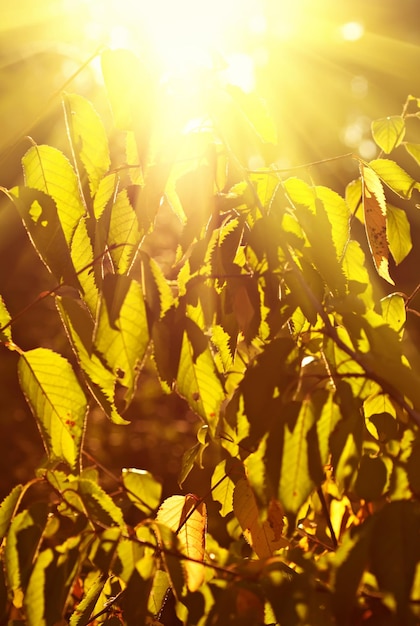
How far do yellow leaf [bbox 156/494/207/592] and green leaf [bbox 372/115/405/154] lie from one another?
0.85 m

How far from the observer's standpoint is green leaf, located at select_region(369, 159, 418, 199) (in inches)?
51.6

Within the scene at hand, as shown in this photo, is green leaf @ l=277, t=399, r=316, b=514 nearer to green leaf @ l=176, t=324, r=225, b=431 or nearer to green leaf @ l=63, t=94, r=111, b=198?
green leaf @ l=176, t=324, r=225, b=431

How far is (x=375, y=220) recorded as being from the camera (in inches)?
45.2

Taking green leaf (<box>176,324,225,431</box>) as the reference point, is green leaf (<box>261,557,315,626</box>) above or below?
below

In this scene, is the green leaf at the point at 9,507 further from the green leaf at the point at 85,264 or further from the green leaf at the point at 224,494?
the green leaf at the point at 224,494

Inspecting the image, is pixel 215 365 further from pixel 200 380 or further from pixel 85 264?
pixel 85 264

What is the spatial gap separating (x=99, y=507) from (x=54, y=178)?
0.55m

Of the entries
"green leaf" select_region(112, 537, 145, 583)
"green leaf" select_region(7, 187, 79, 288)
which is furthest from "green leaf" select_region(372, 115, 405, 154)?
"green leaf" select_region(112, 537, 145, 583)

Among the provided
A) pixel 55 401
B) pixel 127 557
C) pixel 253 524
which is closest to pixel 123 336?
pixel 55 401

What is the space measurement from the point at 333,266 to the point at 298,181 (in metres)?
0.19

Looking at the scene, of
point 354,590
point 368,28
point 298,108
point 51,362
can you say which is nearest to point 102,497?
point 51,362

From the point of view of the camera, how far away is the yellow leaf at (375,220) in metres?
1.14

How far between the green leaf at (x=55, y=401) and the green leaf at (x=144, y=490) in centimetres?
10

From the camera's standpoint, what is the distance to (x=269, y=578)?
33.5 inches
